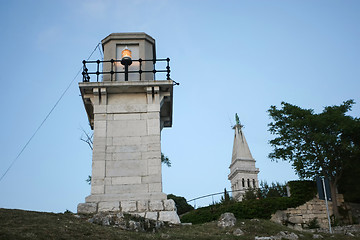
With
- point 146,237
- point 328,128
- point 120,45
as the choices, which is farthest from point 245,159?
point 146,237

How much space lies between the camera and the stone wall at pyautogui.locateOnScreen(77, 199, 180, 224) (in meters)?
13.1

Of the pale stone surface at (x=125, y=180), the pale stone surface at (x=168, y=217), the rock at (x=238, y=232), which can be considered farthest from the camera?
the pale stone surface at (x=125, y=180)

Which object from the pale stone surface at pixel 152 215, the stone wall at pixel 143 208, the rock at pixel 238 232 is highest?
the stone wall at pixel 143 208

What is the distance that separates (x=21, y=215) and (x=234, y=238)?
625 cm

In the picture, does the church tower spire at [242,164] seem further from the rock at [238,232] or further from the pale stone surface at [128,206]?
the rock at [238,232]

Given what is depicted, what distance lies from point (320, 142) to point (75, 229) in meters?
17.3

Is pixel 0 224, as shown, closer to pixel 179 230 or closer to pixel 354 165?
pixel 179 230

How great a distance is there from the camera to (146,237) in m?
10.1

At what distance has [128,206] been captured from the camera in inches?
526

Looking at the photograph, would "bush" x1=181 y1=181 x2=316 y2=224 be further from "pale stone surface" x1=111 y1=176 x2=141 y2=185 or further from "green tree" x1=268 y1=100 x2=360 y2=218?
"pale stone surface" x1=111 y1=176 x2=141 y2=185

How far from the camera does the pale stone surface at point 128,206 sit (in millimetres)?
13305

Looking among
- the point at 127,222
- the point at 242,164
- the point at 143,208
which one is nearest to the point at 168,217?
the point at 143,208

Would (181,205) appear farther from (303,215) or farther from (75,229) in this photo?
(75,229)

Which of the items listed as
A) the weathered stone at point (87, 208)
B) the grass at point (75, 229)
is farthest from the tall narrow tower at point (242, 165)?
the weathered stone at point (87, 208)
